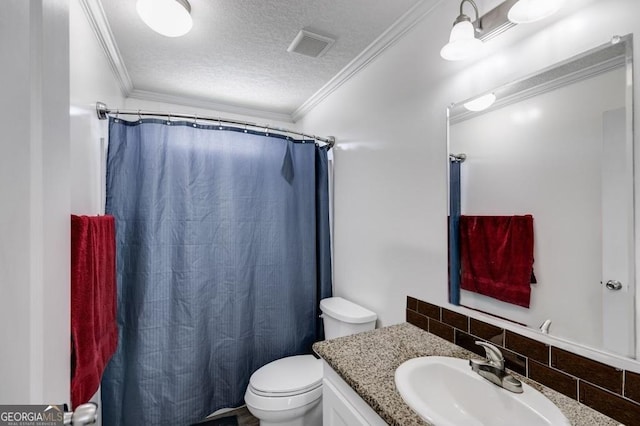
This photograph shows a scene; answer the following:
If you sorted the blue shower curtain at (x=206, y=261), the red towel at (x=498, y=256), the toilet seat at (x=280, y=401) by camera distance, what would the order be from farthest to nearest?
the blue shower curtain at (x=206, y=261), the toilet seat at (x=280, y=401), the red towel at (x=498, y=256)

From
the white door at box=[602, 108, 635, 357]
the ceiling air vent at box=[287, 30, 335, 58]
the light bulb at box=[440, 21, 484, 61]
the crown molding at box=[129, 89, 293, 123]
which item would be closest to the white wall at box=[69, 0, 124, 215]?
the crown molding at box=[129, 89, 293, 123]

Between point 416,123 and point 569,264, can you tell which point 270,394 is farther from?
point 416,123

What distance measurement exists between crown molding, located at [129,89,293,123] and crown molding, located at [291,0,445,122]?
0.46 meters

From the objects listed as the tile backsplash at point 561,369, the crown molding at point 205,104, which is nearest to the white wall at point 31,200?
the tile backsplash at point 561,369

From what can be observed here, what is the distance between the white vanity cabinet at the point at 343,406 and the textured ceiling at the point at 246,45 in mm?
1603

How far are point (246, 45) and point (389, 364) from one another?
175cm

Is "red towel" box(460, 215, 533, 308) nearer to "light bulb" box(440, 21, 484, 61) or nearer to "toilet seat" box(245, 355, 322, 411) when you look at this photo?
"light bulb" box(440, 21, 484, 61)

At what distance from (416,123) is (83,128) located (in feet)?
5.15

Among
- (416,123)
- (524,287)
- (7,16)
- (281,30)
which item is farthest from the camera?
(281,30)

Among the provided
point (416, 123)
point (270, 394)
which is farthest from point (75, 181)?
point (416, 123)

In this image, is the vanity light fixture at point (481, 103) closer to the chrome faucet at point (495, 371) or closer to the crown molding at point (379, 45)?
the crown molding at point (379, 45)

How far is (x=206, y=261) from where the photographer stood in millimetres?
1731

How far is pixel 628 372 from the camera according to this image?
0.70 m

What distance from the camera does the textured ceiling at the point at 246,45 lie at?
131 centimetres
